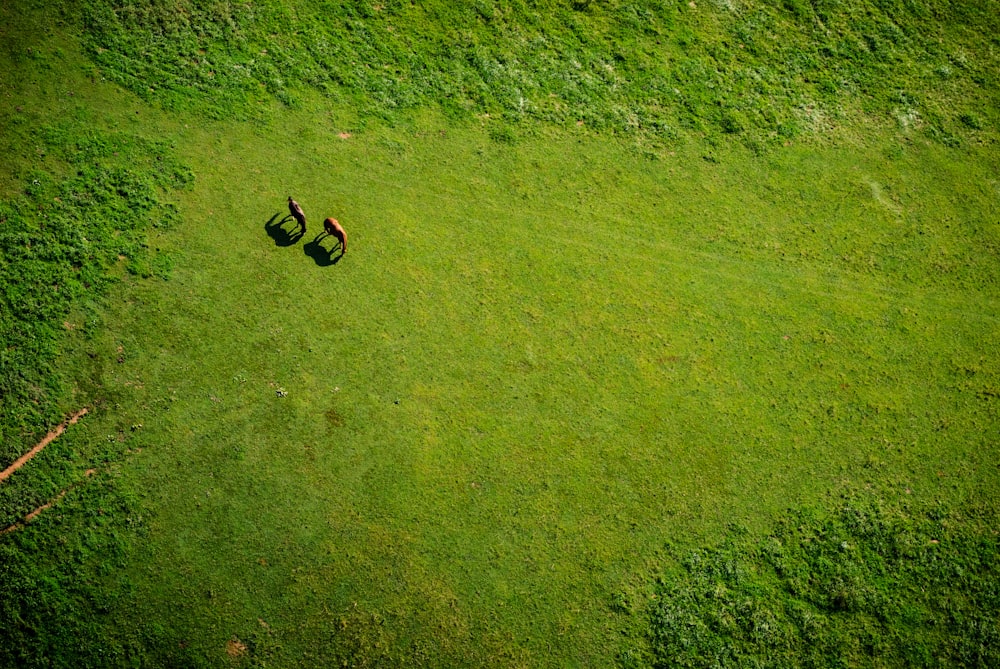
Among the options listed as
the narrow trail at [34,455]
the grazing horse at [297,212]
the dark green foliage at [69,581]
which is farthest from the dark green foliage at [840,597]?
the narrow trail at [34,455]

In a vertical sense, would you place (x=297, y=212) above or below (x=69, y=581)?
above

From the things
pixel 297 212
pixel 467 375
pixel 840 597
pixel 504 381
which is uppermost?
pixel 297 212

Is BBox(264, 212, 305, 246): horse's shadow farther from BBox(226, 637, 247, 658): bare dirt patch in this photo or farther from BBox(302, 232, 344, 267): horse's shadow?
BBox(226, 637, 247, 658): bare dirt patch

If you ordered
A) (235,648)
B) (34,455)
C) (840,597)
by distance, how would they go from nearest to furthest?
1. (235,648)
2. (34,455)
3. (840,597)

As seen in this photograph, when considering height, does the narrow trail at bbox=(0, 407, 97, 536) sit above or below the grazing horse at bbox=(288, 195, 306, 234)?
below

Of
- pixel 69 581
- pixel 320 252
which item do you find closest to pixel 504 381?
pixel 320 252

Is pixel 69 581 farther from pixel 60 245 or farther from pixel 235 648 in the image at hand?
pixel 60 245

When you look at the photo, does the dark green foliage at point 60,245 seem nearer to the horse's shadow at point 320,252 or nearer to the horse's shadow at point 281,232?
the horse's shadow at point 281,232

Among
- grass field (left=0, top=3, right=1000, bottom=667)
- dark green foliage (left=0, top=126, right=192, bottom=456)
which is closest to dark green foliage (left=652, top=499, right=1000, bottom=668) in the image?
grass field (left=0, top=3, right=1000, bottom=667)
